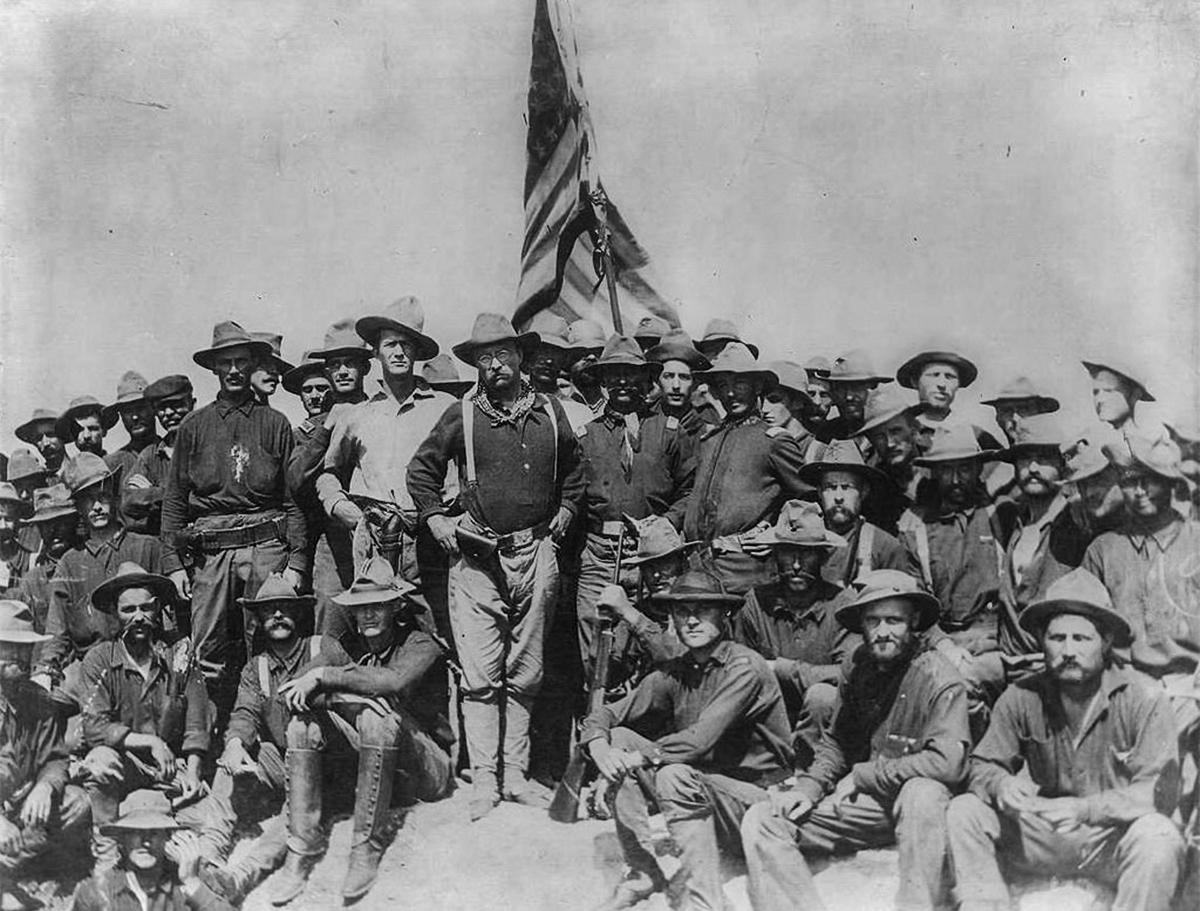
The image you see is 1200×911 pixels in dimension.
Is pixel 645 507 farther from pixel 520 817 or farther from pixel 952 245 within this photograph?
pixel 952 245

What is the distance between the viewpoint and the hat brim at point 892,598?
7.23 m

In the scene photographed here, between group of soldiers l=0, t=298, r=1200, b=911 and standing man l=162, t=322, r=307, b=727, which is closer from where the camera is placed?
group of soldiers l=0, t=298, r=1200, b=911

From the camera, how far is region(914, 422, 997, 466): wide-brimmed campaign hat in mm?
7738

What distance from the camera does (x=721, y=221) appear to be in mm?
8836

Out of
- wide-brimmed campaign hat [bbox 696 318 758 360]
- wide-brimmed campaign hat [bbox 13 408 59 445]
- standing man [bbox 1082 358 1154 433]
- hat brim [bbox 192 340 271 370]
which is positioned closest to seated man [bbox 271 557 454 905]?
hat brim [bbox 192 340 271 370]

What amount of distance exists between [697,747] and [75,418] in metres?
3.93

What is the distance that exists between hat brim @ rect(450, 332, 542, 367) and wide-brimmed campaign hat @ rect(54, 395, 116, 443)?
197cm

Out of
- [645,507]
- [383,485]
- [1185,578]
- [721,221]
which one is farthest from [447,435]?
[1185,578]

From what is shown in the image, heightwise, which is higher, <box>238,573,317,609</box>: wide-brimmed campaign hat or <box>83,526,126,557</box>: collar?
<box>83,526,126,557</box>: collar

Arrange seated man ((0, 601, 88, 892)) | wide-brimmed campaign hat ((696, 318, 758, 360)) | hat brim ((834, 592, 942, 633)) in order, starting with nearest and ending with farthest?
hat brim ((834, 592, 942, 633)) < seated man ((0, 601, 88, 892)) < wide-brimmed campaign hat ((696, 318, 758, 360))

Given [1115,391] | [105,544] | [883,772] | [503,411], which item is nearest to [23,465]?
[105,544]

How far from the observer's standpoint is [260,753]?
7.73 meters

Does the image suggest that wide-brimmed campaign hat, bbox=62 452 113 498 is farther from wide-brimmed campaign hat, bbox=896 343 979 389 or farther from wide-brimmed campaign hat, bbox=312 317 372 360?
wide-brimmed campaign hat, bbox=896 343 979 389

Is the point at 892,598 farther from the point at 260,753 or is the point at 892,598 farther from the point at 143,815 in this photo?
the point at 143,815
